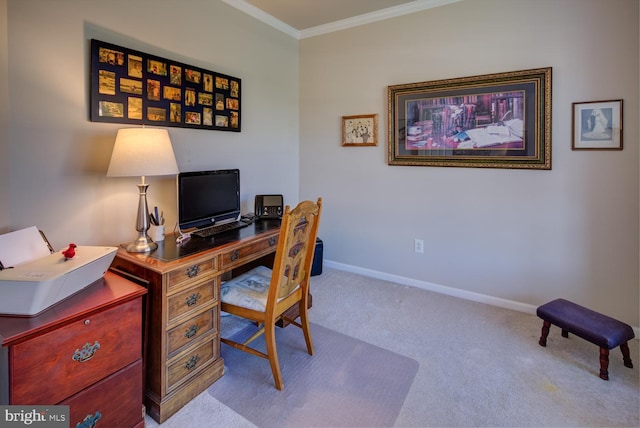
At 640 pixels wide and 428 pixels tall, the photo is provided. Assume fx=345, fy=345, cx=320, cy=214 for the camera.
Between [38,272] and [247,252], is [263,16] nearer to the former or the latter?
[247,252]

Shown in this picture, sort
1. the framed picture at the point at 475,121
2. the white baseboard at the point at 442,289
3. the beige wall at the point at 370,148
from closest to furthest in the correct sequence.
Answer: the beige wall at the point at 370,148 → the framed picture at the point at 475,121 → the white baseboard at the point at 442,289

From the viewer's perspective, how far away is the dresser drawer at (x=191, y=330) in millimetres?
1673

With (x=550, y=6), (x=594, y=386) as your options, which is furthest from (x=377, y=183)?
(x=594, y=386)

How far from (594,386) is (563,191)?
4.31 ft

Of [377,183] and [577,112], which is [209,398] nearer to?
[377,183]

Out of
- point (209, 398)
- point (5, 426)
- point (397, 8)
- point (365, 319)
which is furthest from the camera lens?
point (397, 8)

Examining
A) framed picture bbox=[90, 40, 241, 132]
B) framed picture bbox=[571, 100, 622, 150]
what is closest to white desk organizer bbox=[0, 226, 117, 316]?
framed picture bbox=[90, 40, 241, 132]

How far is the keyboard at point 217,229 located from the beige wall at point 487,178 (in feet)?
4.46

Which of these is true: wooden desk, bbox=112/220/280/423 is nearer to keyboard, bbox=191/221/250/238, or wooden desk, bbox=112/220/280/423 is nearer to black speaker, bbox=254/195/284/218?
keyboard, bbox=191/221/250/238

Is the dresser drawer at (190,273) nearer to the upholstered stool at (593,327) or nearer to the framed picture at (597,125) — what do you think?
the upholstered stool at (593,327)

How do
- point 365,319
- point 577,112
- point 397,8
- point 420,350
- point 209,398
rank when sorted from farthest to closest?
point 397,8, point 365,319, point 577,112, point 420,350, point 209,398

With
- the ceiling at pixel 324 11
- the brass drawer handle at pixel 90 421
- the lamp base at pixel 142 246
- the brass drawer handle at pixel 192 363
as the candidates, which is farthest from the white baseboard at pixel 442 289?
the brass drawer handle at pixel 90 421

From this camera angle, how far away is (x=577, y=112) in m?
2.41

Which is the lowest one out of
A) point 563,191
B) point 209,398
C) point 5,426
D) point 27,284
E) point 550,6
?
point 209,398
